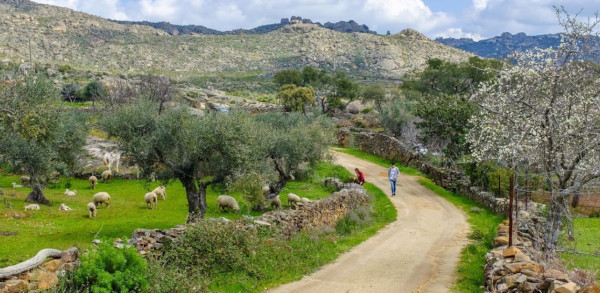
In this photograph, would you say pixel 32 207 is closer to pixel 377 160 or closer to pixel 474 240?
pixel 474 240

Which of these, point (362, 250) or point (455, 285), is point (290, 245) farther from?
point (455, 285)

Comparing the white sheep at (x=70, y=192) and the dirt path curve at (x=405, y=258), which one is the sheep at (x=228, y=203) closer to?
the dirt path curve at (x=405, y=258)

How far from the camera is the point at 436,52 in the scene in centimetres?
15175

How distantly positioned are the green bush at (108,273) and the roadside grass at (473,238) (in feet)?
27.9

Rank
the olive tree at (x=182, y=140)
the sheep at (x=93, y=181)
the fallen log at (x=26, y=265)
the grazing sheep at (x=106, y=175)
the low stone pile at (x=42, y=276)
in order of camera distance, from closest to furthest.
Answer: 1. the low stone pile at (x=42, y=276)
2. the fallen log at (x=26, y=265)
3. the olive tree at (x=182, y=140)
4. the sheep at (x=93, y=181)
5. the grazing sheep at (x=106, y=175)

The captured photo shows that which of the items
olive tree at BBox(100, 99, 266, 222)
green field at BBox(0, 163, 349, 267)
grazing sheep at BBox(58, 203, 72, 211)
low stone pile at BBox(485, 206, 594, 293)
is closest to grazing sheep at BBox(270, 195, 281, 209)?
green field at BBox(0, 163, 349, 267)

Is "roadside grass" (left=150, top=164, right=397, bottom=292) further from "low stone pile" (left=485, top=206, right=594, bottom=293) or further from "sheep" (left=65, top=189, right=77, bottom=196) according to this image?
"sheep" (left=65, top=189, right=77, bottom=196)

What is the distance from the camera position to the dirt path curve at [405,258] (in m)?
14.6

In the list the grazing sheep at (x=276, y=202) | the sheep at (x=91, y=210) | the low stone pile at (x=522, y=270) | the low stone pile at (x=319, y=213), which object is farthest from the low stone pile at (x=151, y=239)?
the grazing sheep at (x=276, y=202)

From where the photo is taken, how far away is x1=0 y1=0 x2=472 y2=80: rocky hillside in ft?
393

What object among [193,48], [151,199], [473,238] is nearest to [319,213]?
[473,238]

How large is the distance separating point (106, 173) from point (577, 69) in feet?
108

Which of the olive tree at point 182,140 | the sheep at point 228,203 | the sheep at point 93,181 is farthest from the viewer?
the sheep at point 93,181

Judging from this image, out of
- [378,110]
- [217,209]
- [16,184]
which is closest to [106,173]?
[16,184]
